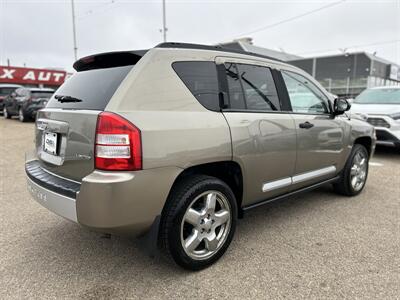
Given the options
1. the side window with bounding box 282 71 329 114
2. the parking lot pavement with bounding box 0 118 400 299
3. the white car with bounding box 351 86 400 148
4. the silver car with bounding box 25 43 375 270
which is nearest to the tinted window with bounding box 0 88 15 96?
the parking lot pavement with bounding box 0 118 400 299

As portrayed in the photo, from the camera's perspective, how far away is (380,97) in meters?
8.54

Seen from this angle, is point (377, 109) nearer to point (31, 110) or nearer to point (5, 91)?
point (31, 110)

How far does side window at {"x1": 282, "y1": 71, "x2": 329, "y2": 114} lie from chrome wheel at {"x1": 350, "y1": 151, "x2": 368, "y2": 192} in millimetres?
1059

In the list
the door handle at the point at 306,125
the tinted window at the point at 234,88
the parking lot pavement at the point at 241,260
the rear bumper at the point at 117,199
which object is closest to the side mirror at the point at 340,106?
the door handle at the point at 306,125

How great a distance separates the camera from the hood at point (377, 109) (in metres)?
7.40

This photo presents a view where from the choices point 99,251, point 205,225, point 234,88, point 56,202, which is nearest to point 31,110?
point 99,251

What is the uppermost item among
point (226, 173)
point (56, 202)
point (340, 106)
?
point (340, 106)

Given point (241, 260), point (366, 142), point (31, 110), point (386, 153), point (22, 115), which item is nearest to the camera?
point (241, 260)

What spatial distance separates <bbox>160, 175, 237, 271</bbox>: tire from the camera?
2.46 metres

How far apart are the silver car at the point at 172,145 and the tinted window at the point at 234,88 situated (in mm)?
10

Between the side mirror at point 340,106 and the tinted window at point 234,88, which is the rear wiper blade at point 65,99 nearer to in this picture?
the tinted window at point 234,88

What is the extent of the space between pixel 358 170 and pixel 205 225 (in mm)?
2981

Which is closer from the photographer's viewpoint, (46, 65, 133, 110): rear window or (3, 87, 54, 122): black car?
(46, 65, 133, 110): rear window

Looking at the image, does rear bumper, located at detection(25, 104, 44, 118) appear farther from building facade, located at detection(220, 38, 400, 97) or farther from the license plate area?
building facade, located at detection(220, 38, 400, 97)
